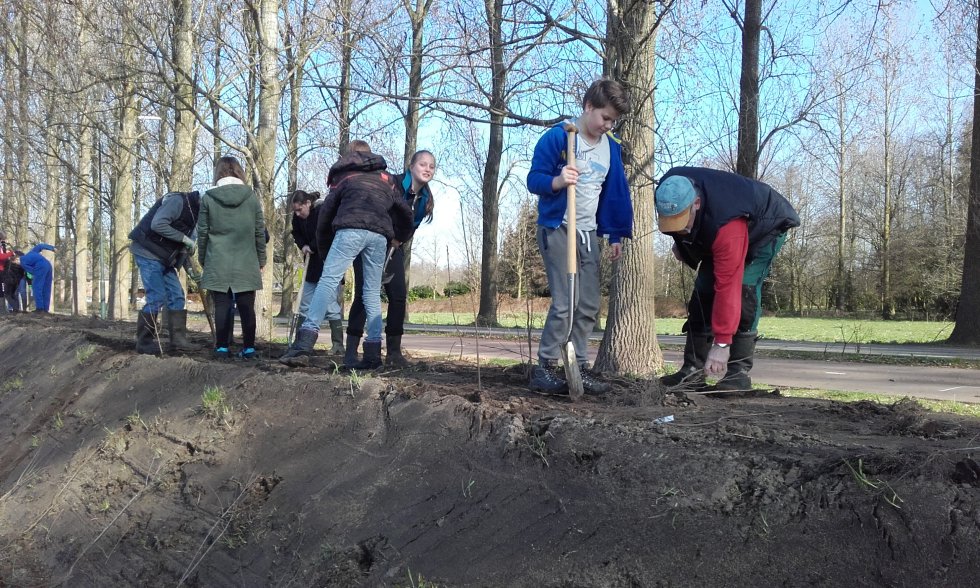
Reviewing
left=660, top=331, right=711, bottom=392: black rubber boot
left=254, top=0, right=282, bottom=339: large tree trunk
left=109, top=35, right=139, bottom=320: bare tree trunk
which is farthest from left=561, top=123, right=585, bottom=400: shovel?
left=109, top=35, right=139, bottom=320: bare tree trunk

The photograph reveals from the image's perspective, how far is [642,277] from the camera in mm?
7852

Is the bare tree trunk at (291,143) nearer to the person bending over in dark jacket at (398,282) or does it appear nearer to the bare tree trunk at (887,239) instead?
the person bending over in dark jacket at (398,282)

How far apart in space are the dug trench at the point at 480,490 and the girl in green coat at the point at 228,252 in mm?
1317

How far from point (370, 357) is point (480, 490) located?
100 inches

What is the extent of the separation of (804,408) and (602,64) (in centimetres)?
469

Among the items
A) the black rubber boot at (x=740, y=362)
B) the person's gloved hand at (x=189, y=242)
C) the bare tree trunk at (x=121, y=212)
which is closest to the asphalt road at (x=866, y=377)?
the black rubber boot at (x=740, y=362)

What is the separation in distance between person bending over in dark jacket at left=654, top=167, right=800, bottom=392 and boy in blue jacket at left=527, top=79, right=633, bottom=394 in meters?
0.44

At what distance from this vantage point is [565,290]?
4281 mm

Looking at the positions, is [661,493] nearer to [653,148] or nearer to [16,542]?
[16,542]

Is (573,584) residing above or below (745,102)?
below

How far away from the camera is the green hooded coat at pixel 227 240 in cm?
662

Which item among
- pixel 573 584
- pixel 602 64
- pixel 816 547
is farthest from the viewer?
pixel 602 64

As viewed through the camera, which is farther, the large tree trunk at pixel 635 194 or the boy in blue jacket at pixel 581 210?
the large tree trunk at pixel 635 194

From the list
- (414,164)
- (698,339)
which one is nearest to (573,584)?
(698,339)
